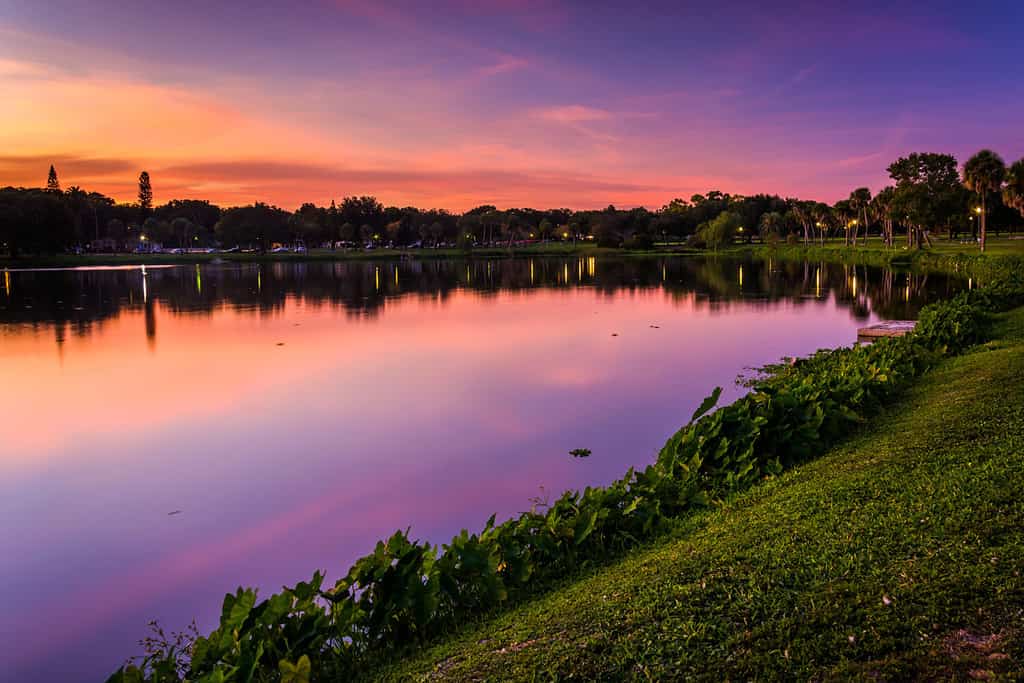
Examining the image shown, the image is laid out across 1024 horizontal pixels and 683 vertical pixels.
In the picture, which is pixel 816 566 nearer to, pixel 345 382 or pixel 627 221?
pixel 345 382

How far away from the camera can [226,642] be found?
17.5 feet

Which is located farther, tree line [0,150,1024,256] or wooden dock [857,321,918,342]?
tree line [0,150,1024,256]

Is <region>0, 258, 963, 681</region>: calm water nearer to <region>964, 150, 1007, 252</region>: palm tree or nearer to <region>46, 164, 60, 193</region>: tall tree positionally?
<region>964, 150, 1007, 252</region>: palm tree

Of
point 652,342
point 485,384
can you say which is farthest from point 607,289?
point 485,384

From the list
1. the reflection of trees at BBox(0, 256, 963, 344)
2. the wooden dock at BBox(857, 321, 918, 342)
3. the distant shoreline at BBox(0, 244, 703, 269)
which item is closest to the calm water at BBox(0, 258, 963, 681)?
the wooden dock at BBox(857, 321, 918, 342)

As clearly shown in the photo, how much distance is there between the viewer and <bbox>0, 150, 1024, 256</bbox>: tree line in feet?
319

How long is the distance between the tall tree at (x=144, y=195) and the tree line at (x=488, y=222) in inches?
9.7

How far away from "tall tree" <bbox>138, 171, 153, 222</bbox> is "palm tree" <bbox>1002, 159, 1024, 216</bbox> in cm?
17504

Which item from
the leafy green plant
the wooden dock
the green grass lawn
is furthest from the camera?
the green grass lawn

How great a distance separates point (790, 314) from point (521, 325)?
42.2ft

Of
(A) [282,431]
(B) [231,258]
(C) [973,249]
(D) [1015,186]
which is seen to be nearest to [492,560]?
(A) [282,431]

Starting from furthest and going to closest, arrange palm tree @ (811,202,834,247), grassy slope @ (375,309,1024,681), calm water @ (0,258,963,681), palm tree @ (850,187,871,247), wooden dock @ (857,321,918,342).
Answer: palm tree @ (811,202,834,247) < palm tree @ (850,187,871,247) < wooden dock @ (857,321,918,342) < calm water @ (0,258,963,681) < grassy slope @ (375,309,1024,681)

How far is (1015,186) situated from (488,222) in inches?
4925

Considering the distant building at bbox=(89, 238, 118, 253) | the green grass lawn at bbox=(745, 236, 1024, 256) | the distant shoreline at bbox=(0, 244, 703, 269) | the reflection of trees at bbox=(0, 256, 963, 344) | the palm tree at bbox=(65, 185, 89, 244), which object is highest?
the palm tree at bbox=(65, 185, 89, 244)
